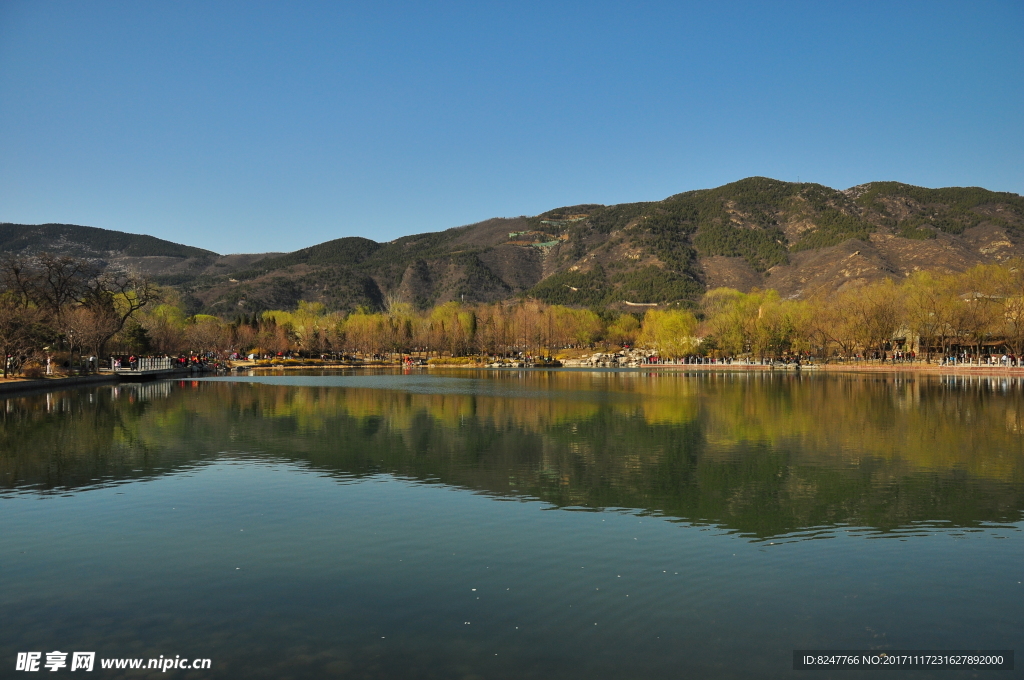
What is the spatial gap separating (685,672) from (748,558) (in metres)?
4.88

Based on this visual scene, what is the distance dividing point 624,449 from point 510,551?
13491 mm

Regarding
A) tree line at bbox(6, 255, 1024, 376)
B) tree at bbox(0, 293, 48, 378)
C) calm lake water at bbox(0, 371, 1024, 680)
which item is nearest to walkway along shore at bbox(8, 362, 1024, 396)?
tree at bbox(0, 293, 48, 378)

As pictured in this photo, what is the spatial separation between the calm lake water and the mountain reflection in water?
16cm

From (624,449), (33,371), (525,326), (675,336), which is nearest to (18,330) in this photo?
(33,371)

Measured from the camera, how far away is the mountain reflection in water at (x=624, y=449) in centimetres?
1753

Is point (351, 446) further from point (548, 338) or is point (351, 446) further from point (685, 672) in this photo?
point (548, 338)

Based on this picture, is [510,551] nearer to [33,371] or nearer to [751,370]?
[33,371]

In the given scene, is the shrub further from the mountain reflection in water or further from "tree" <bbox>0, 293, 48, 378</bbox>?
the mountain reflection in water

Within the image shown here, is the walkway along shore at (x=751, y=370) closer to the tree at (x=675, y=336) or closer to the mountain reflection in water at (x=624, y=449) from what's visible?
the tree at (x=675, y=336)

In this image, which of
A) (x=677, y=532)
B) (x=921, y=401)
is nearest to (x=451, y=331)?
(x=921, y=401)

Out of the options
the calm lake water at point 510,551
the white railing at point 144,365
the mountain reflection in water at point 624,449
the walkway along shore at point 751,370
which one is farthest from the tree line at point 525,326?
the calm lake water at point 510,551

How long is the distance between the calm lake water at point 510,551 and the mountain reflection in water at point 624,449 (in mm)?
162

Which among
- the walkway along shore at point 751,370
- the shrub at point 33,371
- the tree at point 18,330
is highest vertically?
the tree at point 18,330

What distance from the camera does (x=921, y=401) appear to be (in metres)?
46.3
